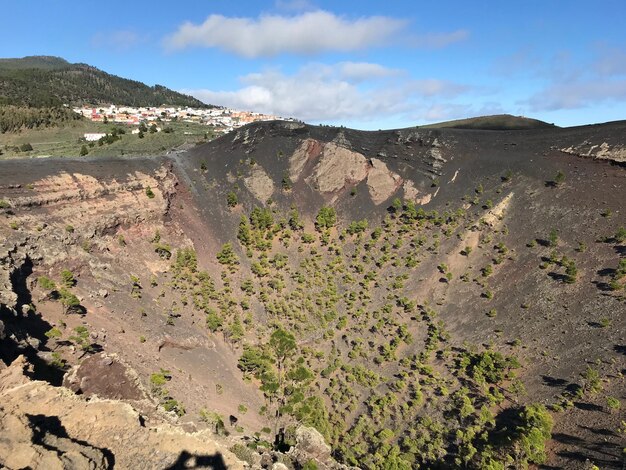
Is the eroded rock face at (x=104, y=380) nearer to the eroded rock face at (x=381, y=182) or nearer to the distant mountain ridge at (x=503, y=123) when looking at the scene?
the eroded rock face at (x=381, y=182)

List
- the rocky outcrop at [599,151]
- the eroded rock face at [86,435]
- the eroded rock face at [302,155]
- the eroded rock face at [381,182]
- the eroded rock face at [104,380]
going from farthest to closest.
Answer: the eroded rock face at [302,155]
the eroded rock face at [381,182]
the rocky outcrop at [599,151]
the eroded rock face at [104,380]
the eroded rock face at [86,435]

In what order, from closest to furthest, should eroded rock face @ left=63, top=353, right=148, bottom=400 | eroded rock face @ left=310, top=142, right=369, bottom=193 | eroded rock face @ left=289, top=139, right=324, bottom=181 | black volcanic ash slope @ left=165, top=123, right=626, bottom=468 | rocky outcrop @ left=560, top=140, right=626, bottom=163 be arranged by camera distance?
1. eroded rock face @ left=63, top=353, right=148, bottom=400
2. black volcanic ash slope @ left=165, top=123, right=626, bottom=468
3. rocky outcrop @ left=560, top=140, right=626, bottom=163
4. eroded rock face @ left=310, top=142, right=369, bottom=193
5. eroded rock face @ left=289, top=139, right=324, bottom=181

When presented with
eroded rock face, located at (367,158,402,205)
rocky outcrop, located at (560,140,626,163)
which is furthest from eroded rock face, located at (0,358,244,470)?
rocky outcrop, located at (560,140,626,163)

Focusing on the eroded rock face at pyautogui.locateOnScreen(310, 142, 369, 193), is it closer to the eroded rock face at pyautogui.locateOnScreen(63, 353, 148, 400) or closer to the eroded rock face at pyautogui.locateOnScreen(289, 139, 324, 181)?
the eroded rock face at pyautogui.locateOnScreen(289, 139, 324, 181)

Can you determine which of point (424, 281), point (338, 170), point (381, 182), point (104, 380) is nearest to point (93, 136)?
point (338, 170)

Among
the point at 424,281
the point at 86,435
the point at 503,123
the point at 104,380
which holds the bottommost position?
the point at 104,380

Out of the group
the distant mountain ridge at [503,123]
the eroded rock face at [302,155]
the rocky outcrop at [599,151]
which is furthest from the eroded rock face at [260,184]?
the distant mountain ridge at [503,123]

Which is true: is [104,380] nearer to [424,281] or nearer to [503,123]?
[424,281]

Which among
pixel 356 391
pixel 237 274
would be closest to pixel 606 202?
pixel 356 391
